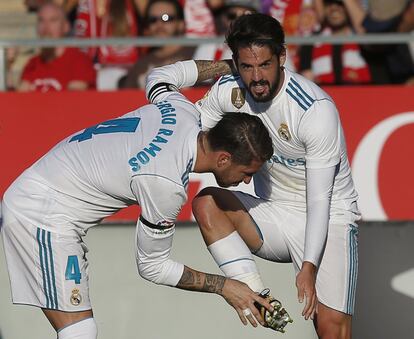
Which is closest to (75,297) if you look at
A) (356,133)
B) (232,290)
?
(232,290)

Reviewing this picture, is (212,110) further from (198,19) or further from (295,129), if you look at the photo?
(198,19)

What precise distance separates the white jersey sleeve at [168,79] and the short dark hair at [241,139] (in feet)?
2.32

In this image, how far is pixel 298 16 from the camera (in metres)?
9.80

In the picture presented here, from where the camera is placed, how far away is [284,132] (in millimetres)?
6484

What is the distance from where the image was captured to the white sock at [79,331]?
20.5ft

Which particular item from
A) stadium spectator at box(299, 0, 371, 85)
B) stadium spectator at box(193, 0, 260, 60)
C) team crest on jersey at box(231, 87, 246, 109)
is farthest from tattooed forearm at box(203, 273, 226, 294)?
stadium spectator at box(193, 0, 260, 60)

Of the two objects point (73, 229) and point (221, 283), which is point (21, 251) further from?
point (221, 283)

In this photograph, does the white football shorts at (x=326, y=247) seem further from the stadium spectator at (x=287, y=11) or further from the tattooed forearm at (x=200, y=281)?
the stadium spectator at (x=287, y=11)

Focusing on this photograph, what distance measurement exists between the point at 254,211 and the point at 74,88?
2718 mm

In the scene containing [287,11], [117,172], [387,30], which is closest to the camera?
[117,172]

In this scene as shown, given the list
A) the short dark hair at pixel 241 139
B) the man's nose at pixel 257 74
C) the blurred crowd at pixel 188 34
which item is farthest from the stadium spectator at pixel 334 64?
the short dark hair at pixel 241 139

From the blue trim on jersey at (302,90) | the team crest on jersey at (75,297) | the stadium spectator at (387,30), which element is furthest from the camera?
the stadium spectator at (387,30)

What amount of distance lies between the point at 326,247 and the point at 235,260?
642 mm

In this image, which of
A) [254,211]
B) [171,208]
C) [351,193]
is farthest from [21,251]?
[351,193]
